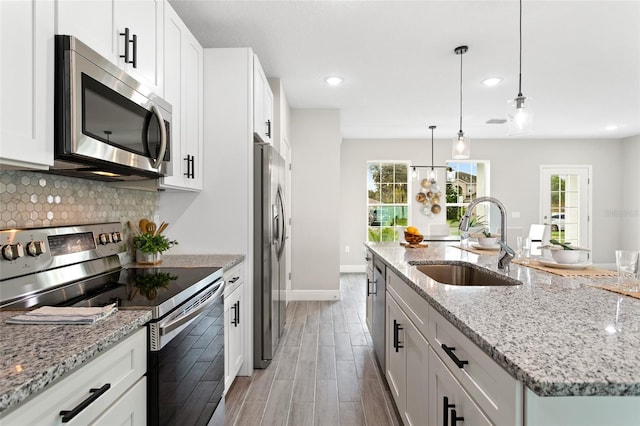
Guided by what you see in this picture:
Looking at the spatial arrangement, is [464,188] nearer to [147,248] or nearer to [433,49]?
[433,49]

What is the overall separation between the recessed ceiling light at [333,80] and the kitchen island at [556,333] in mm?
2740

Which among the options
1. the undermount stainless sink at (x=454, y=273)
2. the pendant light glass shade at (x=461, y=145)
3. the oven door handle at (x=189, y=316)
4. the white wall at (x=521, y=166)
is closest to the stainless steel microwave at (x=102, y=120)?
the oven door handle at (x=189, y=316)

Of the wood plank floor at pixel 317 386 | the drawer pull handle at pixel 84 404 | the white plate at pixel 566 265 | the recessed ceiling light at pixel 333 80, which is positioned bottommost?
the wood plank floor at pixel 317 386

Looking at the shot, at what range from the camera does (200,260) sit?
230 cm

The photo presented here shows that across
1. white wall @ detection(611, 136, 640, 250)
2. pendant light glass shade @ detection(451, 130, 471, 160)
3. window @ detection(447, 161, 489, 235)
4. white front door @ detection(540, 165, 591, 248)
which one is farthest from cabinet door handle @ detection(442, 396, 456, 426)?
white wall @ detection(611, 136, 640, 250)

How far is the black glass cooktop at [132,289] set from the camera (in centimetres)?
131

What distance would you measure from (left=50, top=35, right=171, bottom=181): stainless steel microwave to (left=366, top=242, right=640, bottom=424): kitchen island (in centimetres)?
136

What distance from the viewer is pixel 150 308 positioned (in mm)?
1228

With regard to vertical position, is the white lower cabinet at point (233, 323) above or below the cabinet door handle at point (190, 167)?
below

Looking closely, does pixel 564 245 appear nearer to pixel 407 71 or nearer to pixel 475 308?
pixel 475 308

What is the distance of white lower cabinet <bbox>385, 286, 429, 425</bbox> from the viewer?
146 centimetres

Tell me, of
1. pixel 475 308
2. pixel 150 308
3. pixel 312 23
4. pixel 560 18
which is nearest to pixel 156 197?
pixel 150 308

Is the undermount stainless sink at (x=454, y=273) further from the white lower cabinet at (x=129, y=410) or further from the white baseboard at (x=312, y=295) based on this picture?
the white baseboard at (x=312, y=295)

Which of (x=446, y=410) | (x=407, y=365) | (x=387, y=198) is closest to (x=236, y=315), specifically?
(x=407, y=365)
